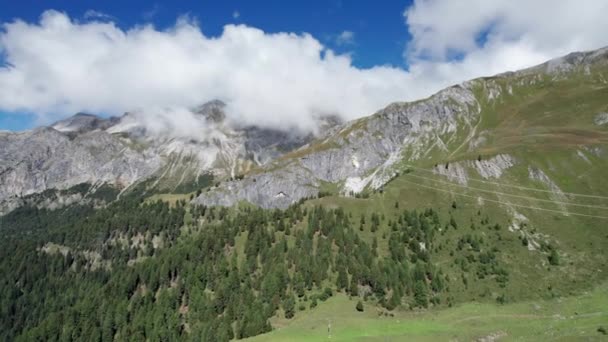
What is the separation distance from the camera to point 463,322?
94438 mm

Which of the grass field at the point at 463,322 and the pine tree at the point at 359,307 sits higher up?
the pine tree at the point at 359,307

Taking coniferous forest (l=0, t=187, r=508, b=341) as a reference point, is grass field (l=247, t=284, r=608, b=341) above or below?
below

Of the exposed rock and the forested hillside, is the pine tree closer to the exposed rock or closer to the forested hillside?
the forested hillside

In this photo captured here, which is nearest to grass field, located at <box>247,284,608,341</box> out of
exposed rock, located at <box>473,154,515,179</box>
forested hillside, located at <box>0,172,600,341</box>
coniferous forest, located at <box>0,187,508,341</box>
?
forested hillside, located at <box>0,172,600,341</box>

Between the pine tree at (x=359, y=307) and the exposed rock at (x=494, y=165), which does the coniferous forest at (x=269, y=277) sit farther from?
the exposed rock at (x=494, y=165)

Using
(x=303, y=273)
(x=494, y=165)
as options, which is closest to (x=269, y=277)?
(x=303, y=273)

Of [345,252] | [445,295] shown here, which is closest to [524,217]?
[445,295]

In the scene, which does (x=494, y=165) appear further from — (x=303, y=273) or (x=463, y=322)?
(x=463, y=322)

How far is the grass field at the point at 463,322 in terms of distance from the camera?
83.5m

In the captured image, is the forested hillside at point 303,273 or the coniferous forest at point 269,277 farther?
the coniferous forest at point 269,277

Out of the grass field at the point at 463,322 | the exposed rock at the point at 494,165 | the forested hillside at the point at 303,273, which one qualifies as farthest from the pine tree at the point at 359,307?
the exposed rock at the point at 494,165

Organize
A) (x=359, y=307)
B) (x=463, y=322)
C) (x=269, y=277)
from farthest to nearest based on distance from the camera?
(x=269, y=277)
(x=359, y=307)
(x=463, y=322)

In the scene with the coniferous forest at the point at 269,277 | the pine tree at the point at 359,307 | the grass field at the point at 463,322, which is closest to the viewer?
the grass field at the point at 463,322

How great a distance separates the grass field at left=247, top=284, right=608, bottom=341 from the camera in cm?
8350
